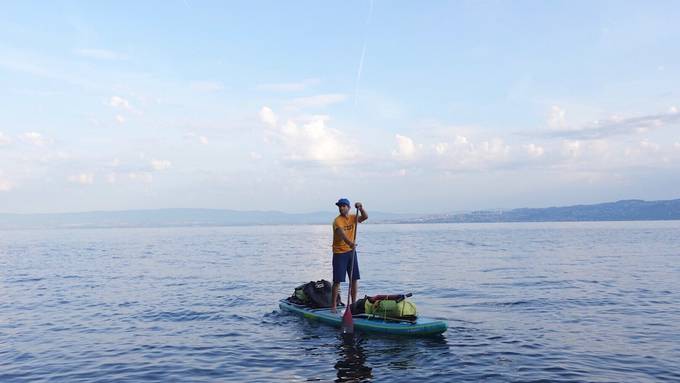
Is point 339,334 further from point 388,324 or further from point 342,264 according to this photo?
point 342,264

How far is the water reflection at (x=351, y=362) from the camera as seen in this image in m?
10.3

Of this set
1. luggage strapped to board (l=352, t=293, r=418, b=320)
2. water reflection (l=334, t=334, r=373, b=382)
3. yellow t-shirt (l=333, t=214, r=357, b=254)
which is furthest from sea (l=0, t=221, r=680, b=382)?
yellow t-shirt (l=333, t=214, r=357, b=254)

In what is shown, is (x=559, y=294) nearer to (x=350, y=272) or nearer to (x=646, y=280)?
(x=646, y=280)

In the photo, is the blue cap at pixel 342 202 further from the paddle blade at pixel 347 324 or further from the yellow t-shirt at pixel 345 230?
the paddle blade at pixel 347 324

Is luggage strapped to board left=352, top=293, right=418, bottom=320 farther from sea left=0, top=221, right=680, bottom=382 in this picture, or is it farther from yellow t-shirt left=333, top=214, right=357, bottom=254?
yellow t-shirt left=333, top=214, right=357, bottom=254

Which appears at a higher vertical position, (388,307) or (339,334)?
(388,307)

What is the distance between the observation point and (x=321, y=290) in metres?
17.0

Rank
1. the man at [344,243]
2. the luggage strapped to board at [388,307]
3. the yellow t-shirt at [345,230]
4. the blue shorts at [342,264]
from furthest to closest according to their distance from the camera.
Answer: the blue shorts at [342,264] → the yellow t-shirt at [345,230] → the man at [344,243] → the luggage strapped to board at [388,307]

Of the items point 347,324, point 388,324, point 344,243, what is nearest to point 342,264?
point 344,243

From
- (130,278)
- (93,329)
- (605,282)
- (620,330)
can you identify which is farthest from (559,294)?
(130,278)

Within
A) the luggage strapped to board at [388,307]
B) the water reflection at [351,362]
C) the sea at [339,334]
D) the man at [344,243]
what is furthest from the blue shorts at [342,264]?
the water reflection at [351,362]

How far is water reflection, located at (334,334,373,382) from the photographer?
10281 millimetres

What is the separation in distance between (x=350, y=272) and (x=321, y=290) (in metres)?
2.52

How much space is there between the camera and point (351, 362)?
11352 mm
